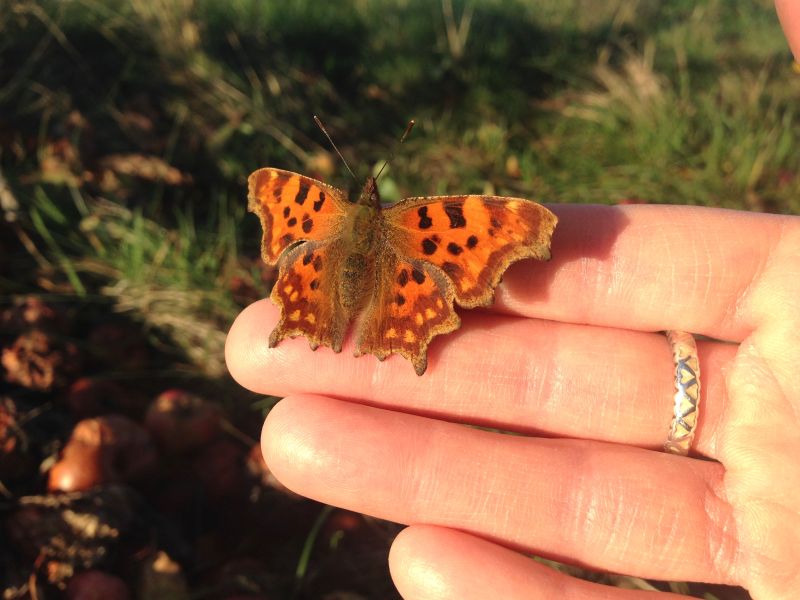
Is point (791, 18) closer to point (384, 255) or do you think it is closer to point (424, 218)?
point (424, 218)

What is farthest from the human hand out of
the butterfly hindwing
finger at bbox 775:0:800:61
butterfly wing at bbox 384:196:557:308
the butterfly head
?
finger at bbox 775:0:800:61

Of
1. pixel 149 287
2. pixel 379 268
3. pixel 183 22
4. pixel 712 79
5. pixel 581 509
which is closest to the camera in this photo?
pixel 581 509

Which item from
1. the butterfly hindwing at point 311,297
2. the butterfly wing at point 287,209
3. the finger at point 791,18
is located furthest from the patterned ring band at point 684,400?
the butterfly wing at point 287,209

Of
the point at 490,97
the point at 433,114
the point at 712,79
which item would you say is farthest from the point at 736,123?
the point at 433,114

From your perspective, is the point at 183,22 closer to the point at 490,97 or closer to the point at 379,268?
the point at 490,97

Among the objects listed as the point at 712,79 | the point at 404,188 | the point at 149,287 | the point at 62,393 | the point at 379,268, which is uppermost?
the point at 712,79

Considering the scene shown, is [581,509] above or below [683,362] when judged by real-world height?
below

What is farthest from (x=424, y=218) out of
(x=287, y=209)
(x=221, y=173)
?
(x=221, y=173)

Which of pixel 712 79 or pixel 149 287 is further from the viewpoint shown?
pixel 712 79
